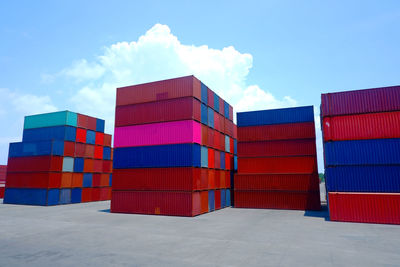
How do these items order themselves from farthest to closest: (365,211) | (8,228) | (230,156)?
(230,156) < (365,211) < (8,228)

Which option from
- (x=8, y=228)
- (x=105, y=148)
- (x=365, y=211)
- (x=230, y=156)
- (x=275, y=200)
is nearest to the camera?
(x=8, y=228)

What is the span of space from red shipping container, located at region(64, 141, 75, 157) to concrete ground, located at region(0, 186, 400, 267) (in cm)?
1856

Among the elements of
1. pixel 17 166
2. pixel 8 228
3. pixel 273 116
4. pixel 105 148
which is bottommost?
pixel 8 228

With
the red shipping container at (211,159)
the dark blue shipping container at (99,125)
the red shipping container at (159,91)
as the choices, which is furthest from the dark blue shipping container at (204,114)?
the dark blue shipping container at (99,125)

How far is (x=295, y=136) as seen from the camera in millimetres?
30406

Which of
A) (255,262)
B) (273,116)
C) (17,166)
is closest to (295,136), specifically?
(273,116)

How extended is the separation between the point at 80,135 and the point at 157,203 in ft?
69.5

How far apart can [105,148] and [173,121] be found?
2337 centimetres

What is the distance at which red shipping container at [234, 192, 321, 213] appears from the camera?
94.1 ft

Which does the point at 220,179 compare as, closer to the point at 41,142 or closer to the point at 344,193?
the point at 344,193

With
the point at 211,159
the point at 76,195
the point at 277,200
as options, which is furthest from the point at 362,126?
the point at 76,195

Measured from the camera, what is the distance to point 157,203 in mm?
24797

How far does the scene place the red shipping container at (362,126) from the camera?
20.6 m

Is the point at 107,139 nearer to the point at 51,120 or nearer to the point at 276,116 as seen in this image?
the point at 51,120
